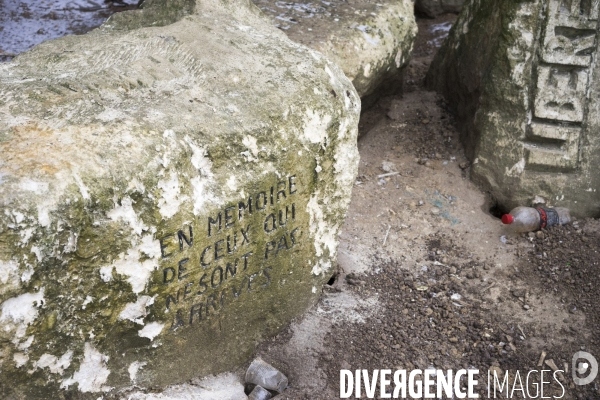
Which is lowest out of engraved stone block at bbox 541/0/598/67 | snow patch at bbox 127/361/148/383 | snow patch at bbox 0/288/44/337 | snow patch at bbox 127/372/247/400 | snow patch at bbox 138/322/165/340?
snow patch at bbox 127/372/247/400

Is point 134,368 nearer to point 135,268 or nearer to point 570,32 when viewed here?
point 135,268

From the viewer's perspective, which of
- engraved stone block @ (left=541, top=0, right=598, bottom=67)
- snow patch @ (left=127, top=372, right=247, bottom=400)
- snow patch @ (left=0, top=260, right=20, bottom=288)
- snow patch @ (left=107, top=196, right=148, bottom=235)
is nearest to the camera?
snow patch @ (left=0, top=260, right=20, bottom=288)

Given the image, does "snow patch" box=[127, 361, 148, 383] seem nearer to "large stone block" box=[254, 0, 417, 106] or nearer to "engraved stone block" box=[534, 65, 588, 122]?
"large stone block" box=[254, 0, 417, 106]

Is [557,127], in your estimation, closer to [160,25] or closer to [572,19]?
[572,19]

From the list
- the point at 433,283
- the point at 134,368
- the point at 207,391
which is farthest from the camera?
the point at 433,283

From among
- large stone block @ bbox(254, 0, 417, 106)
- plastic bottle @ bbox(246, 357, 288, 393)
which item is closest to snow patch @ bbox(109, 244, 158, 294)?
plastic bottle @ bbox(246, 357, 288, 393)

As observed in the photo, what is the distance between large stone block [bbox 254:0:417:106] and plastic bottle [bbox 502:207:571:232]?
99 cm

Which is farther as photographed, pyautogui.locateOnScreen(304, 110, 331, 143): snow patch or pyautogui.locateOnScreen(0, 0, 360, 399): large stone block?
pyautogui.locateOnScreen(304, 110, 331, 143): snow patch

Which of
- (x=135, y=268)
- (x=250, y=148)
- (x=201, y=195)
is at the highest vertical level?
(x=250, y=148)

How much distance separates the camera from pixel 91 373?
7.52 feet

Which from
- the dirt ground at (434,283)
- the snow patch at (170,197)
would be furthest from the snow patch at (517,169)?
the snow patch at (170,197)

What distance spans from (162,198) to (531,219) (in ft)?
6.63

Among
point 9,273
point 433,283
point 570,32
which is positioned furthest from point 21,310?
point 570,32

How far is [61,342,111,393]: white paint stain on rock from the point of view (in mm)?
2244
